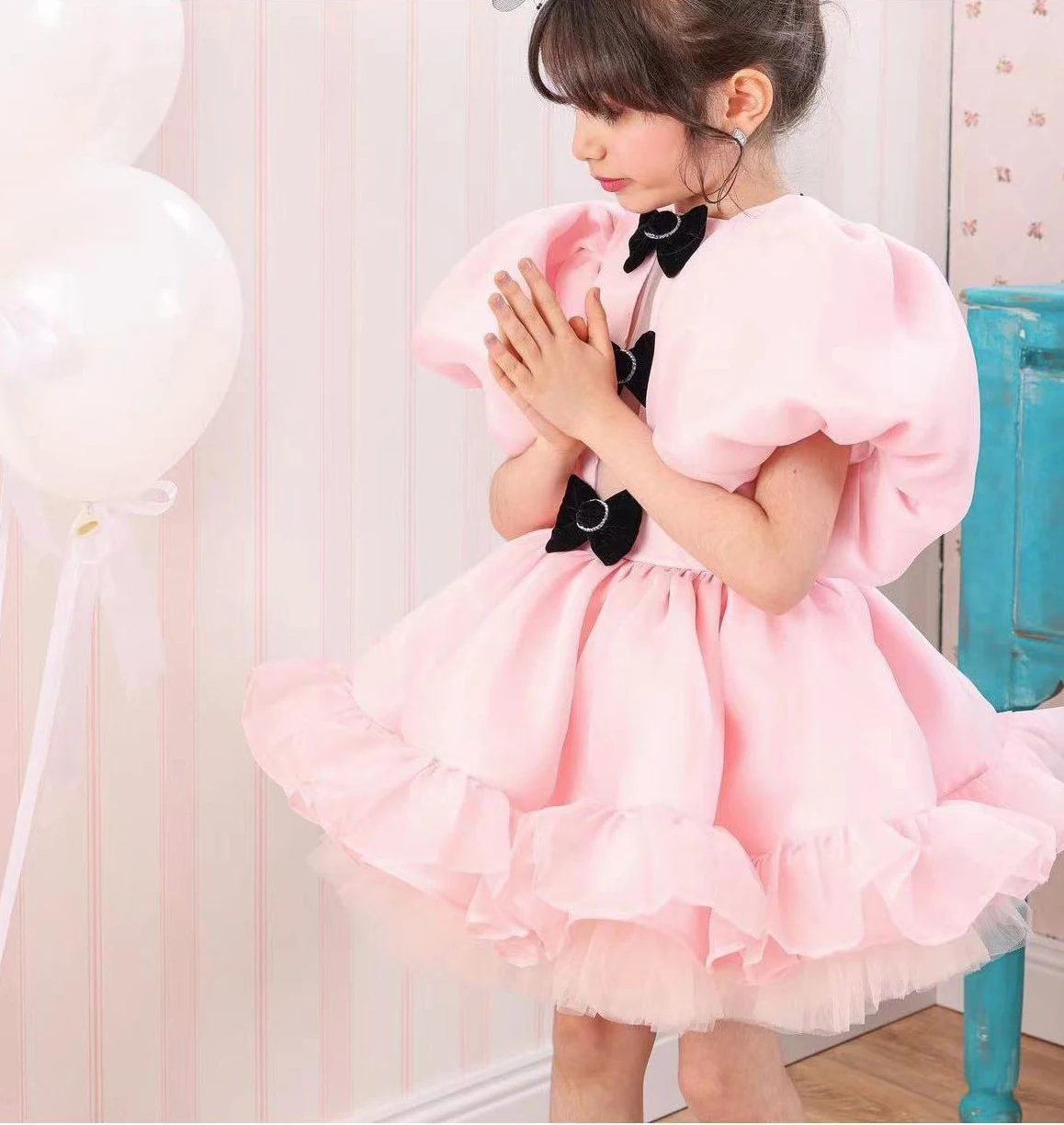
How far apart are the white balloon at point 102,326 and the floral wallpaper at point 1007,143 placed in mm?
1418

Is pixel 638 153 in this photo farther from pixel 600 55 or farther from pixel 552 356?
pixel 552 356

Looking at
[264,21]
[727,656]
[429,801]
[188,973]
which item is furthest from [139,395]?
[188,973]

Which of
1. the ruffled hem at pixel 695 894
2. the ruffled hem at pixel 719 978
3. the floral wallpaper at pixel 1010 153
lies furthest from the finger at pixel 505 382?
the floral wallpaper at pixel 1010 153

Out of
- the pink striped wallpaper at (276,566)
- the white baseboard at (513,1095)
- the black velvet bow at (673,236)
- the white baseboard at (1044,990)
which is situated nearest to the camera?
the black velvet bow at (673,236)

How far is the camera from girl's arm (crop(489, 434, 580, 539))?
4.26 ft

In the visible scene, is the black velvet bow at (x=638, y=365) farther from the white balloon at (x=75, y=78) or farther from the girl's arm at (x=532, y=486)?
the white balloon at (x=75, y=78)

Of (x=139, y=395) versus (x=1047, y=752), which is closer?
(x=139, y=395)

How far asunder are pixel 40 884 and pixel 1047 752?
39.4 inches

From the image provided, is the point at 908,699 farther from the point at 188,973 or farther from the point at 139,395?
the point at 188,973

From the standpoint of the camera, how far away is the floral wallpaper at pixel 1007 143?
2080mm

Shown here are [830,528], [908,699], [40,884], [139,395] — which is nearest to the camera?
[139,395]

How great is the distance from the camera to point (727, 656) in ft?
3.89

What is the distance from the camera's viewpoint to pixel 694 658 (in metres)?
1.15

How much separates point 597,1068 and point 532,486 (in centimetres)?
55
